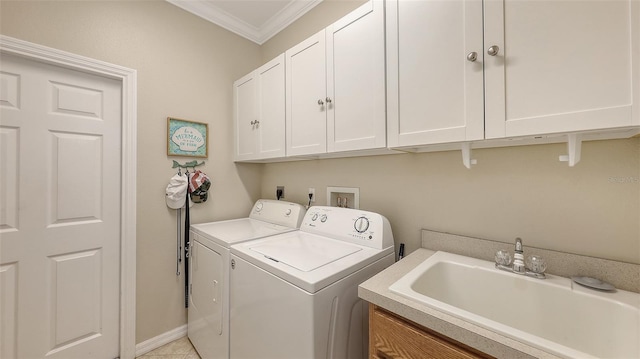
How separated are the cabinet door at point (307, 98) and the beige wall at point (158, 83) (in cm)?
88

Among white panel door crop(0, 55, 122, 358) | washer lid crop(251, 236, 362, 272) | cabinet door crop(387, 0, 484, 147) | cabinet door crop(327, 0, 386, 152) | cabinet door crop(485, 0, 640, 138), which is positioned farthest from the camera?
white panel door crop(0, 55, 122, 358)

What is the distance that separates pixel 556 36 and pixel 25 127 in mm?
2658

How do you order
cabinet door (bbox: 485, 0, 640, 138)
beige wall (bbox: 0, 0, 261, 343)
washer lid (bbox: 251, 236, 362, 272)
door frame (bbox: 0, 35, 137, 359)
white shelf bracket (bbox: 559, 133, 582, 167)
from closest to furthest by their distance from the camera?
cabinet door (bbox: 485, 0, 640, 138), white shelf bracket (bbox: 559, 133, 582, 167), washer lid (bbox: 251, 236, 362, 272), beige wall (bbox: 0, 0, 261, 343), door frame (bbox: 0, 35, 137, 359)

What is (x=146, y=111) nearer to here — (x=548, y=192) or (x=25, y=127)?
(x=25, y=127)

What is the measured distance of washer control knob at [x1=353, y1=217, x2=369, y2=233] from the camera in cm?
135

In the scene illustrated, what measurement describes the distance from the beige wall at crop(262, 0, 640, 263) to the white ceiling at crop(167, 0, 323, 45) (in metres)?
0.58

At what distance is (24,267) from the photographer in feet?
4.71

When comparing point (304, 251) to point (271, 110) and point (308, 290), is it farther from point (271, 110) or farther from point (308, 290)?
point (271, 110)

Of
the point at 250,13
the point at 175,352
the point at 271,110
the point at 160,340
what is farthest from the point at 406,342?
the point at 250,13

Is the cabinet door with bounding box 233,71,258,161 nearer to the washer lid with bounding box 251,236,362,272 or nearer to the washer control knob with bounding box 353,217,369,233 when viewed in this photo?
the washer lid with bounding box 251,236,362,272

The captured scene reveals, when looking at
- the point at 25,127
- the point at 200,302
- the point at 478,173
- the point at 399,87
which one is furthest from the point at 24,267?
the point at 478,173

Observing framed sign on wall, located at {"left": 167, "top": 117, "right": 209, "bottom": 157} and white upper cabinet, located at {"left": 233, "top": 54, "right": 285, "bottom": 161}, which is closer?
white upper cabinet, located at {"left": 233, "top": 54, "right": 285, "bottom": 161}

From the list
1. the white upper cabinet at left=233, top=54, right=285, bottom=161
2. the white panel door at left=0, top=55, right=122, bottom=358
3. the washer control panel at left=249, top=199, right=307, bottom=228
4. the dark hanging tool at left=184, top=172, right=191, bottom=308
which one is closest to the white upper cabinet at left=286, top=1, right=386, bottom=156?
the white upper cabinet at left=233, top=54, right=285, bottom=161

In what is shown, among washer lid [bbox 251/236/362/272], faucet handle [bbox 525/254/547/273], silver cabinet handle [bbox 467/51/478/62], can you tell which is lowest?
washer lid [bbox 251/236/362/272]
